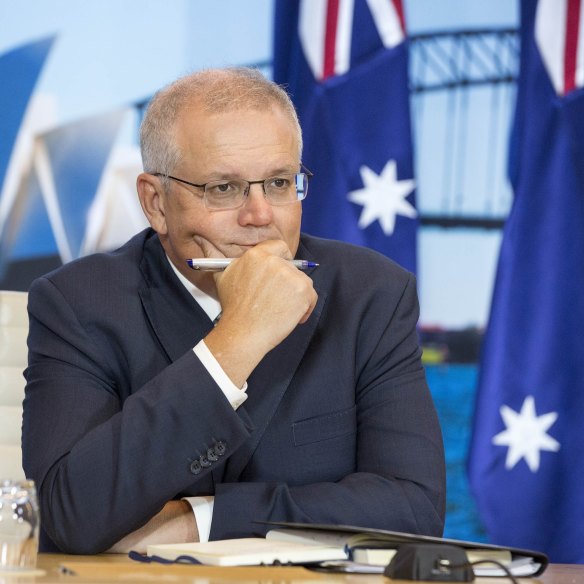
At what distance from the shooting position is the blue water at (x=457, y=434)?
179 inches

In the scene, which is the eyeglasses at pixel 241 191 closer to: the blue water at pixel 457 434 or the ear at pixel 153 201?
the ear at pixel 153 201

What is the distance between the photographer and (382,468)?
7.23ft

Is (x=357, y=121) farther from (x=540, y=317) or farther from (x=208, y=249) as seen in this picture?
(x=208, y=249)

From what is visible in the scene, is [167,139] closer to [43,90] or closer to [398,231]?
[398,231]

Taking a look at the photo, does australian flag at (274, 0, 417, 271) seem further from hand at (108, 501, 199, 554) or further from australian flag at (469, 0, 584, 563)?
hand at (108, 501, 199, 554)

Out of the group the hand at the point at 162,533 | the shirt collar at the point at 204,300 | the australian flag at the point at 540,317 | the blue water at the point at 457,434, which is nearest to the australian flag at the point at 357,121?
the australian flag at the point at 540,317

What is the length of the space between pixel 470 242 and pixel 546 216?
620 millimetres

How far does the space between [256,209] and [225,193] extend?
0.09 meters

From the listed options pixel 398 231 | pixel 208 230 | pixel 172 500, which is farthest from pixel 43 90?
pixel 172 500

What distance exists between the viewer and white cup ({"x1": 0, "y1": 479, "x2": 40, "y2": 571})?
1.47 metres

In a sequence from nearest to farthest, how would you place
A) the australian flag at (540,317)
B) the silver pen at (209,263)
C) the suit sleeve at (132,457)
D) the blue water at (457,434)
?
1. the suit sleeve at (132,457)
2. the silver pen at (209,263)
3. the australian flag at (540,317)
4. the blue water at (457,434)

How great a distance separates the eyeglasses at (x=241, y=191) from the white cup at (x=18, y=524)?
3.09ft

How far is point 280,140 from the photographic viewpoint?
7.54ft

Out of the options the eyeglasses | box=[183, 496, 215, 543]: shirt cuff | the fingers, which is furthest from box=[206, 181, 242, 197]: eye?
box=[183, 496, 215, 543]: shirt cuff
